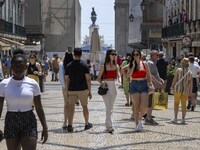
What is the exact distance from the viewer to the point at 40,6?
202ft

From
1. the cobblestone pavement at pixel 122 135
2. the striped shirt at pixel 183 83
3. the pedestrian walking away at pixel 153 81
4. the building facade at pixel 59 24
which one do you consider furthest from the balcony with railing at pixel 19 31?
the striped shirt at pixel 183 83

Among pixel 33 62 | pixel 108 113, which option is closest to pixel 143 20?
pixel 33 62

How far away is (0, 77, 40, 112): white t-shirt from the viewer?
5.74 metres

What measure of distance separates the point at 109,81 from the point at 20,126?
492 centimetres

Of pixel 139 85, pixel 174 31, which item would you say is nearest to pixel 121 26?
pixel 174 31

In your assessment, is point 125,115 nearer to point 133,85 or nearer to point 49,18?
point 133,85

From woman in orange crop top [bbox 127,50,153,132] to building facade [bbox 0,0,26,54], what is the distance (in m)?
28.8

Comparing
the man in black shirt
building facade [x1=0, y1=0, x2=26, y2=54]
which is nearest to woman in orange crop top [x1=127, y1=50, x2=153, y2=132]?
the man in black shirt

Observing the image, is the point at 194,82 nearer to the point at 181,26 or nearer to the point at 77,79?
the point at 77,79

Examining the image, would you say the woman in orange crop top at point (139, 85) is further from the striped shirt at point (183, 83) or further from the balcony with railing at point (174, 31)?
the balcony with railing at point (174, 31)

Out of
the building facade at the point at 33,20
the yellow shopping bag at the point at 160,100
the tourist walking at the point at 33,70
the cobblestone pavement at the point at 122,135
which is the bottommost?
the cobblestone pavement at the point at 122,135

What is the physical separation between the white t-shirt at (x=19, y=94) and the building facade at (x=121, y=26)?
3568 inches

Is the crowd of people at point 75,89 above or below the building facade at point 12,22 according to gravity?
below

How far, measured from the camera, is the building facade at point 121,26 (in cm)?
9912
